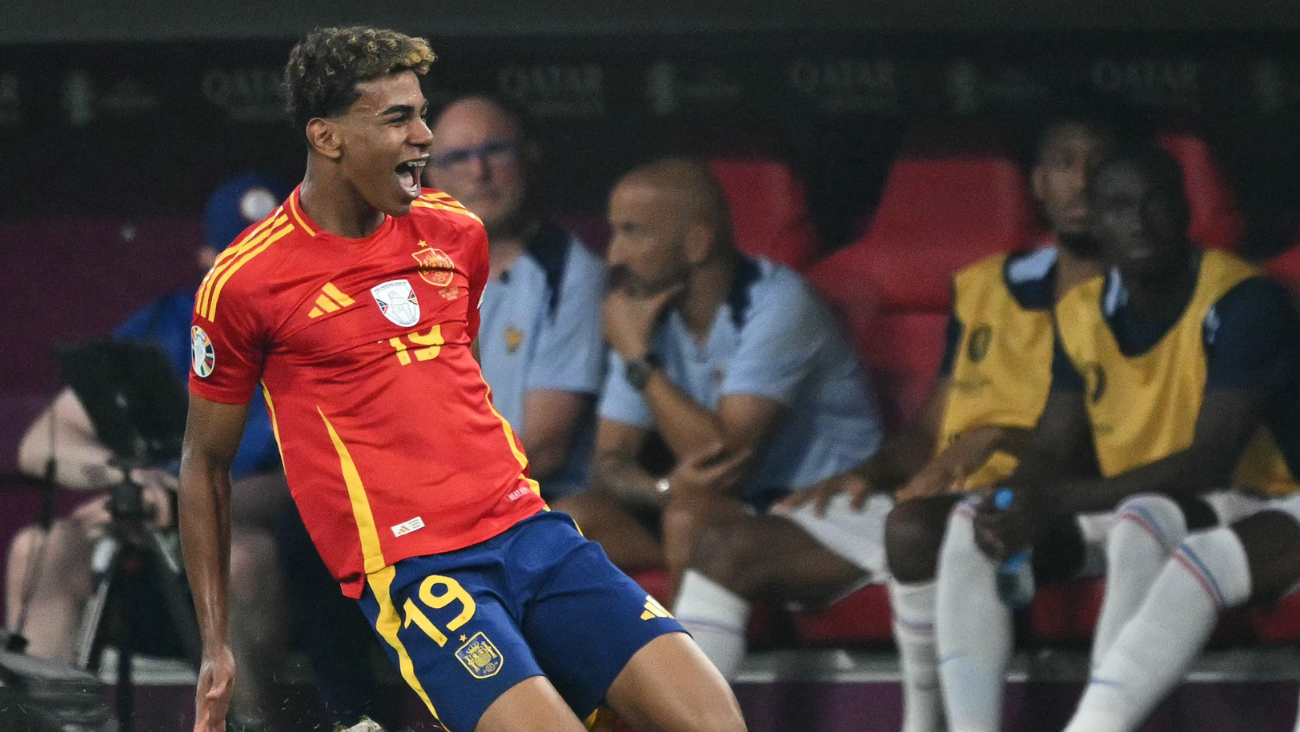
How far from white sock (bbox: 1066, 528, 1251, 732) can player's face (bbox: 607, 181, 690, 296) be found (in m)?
1.34

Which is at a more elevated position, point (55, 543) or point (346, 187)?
point (346, 187)

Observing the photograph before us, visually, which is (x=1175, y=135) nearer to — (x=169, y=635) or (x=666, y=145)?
(x=666, y=145)

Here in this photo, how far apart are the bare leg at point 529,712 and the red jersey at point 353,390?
219mm

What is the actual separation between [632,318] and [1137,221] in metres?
1.23

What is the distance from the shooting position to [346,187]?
2.10 metres

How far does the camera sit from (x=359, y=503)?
6.72ft

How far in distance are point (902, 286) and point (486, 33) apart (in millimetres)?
1192

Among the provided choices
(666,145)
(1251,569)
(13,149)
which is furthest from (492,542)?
(13,149)

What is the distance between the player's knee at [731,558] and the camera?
12.0 ft

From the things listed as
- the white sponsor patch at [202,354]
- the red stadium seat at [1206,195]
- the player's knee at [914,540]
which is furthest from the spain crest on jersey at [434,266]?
the red stadium seat at [1206,195]

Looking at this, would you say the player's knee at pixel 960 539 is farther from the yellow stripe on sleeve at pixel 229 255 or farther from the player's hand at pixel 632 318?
the yellow stripe on sleeve at pixel 229 255

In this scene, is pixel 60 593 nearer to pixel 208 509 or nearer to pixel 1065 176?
pixel 208 509

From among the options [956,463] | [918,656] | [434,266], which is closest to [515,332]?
[956,463]

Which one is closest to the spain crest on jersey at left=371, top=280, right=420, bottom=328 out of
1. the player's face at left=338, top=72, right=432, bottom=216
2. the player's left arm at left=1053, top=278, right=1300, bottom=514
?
the player's face at left=338, top=72, right=432, bottom=216
